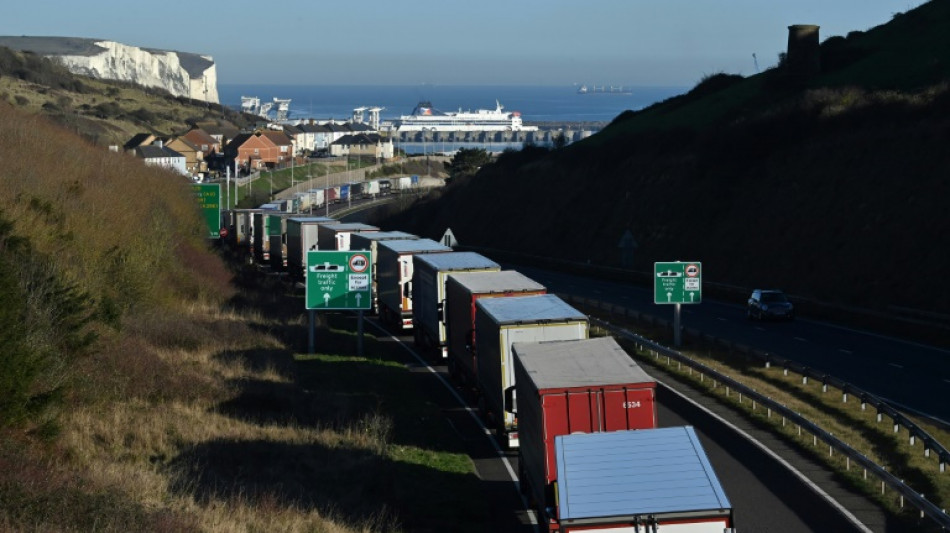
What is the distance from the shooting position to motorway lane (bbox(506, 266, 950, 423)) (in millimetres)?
30984

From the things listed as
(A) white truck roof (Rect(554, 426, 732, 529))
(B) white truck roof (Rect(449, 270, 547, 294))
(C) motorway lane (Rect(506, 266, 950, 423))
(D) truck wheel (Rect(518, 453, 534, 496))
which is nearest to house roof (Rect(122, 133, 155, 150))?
(C) motorway lane (Rect(506, 266, 950, 423))

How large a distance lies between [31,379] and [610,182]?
2815 inches

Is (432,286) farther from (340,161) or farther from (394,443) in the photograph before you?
(340,161)

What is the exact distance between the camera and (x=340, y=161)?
185 m

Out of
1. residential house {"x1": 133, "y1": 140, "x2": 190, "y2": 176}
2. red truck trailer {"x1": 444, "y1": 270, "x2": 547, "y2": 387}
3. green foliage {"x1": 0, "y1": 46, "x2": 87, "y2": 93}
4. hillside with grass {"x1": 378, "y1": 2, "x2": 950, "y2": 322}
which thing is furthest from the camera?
green foliage {"x1": 0, "y1": 46, "x2": 87, "y2": 93}

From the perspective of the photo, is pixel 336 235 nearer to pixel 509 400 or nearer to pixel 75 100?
pixel 509 400

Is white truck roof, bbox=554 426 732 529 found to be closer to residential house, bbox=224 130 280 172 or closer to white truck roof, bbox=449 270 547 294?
white truck roof, bbox=449 270 547 294

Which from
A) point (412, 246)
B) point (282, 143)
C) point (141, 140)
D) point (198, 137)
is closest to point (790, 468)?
point (412, 246)

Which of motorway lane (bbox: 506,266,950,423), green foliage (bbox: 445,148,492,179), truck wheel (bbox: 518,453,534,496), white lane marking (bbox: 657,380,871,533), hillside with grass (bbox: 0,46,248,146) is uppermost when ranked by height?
hillside with grass (bbox: 0,46,248,146)

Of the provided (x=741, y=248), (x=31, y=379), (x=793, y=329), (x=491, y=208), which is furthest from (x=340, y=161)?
(x=31, y=379)

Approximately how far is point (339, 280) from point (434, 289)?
349cm

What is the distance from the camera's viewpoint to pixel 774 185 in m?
69.6

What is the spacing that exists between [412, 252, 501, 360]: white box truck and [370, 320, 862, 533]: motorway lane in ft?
15.0

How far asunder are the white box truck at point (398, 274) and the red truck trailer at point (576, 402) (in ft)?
72.0
